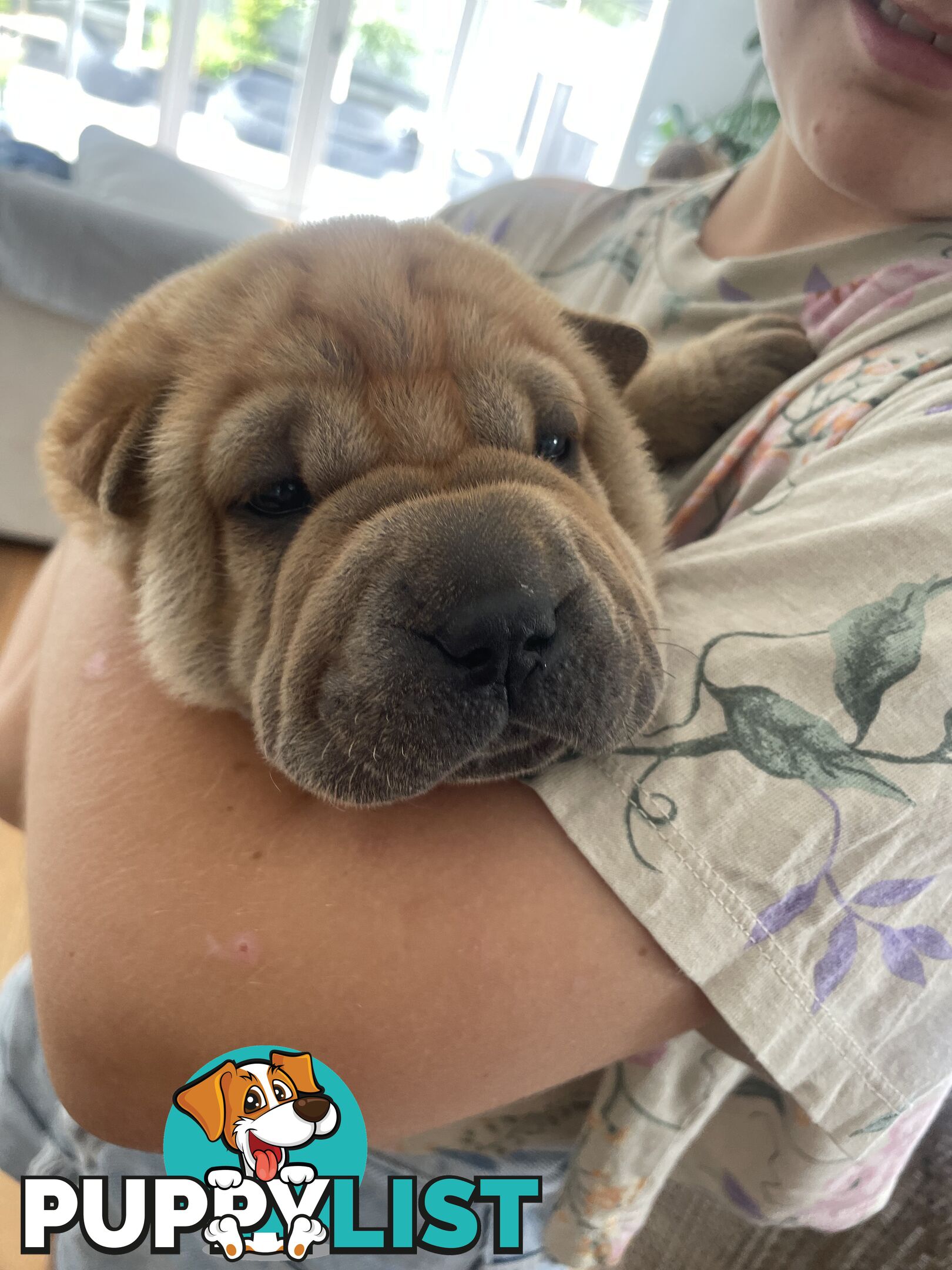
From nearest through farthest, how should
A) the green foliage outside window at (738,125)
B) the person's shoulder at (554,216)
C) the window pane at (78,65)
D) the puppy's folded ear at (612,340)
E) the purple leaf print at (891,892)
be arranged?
1. the purple leaf print at (891,892)
2. the puppy's folded ear at (612,340)
3. the person's shoulder at (554,216)
4. the green foliage outside window at (738,125)
5. the window pane at (78,65)

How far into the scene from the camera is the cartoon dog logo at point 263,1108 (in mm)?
657

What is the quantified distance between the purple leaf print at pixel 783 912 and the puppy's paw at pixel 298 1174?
0.38m

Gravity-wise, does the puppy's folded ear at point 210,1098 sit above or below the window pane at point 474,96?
below

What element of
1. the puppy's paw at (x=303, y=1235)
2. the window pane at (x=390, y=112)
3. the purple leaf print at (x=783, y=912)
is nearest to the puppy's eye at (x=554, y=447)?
the purple leaf print at (x=783, y=912)

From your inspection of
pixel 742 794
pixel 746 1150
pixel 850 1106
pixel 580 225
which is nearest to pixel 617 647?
pixel 742 794

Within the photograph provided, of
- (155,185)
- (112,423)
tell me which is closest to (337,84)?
(155,185)

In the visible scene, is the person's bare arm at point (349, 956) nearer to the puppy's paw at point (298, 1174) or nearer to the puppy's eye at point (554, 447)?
the puppy's paw at point (298, 1174)

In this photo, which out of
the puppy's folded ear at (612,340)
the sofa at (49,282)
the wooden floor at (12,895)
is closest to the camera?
the puppy's folded ear at (612,340)

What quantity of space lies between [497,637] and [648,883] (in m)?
0.21

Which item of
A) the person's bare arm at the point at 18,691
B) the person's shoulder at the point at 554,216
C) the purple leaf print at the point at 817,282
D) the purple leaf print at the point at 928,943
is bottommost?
the person's bare arm at the point at 18,691

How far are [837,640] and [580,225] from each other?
1.11 metres

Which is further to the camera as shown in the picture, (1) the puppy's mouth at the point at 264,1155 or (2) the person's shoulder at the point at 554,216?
(2) the person's shoulder at the point at 554,216

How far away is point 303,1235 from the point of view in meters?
0.76

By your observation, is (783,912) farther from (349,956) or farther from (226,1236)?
(226,1236)
